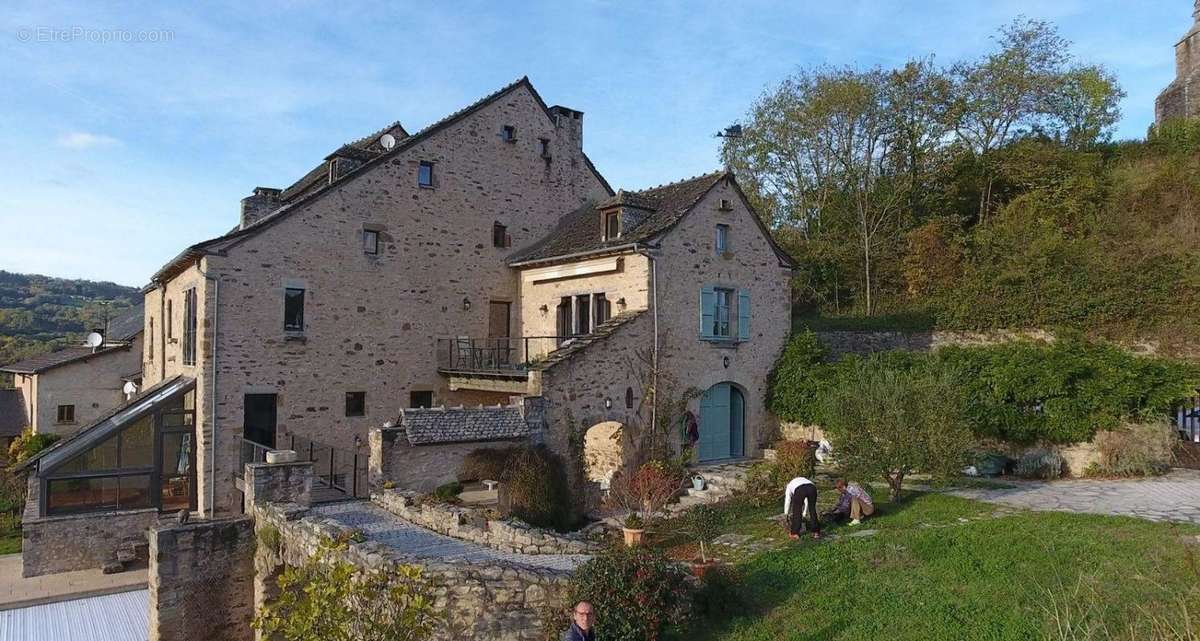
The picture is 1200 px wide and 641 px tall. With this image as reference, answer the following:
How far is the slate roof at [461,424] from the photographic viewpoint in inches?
600

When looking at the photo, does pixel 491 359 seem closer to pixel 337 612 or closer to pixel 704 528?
pixel 704 528

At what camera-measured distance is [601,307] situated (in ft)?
65.6

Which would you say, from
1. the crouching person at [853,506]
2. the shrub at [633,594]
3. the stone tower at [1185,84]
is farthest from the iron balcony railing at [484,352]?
the stone tower at [1185,84]

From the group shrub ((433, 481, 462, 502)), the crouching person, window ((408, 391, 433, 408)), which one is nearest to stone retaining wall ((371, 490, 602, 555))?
shrub ((433, 481, 462, 502))

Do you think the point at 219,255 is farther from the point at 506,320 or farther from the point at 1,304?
the point at 1,304

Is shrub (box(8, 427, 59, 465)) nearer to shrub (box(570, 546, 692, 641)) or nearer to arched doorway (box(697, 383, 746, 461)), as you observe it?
arched doorway (box(697, 383, 746, 461))

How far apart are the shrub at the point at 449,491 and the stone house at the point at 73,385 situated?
20151mm

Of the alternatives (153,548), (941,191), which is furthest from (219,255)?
(941,191)

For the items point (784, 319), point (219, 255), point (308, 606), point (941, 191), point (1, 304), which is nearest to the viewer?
point (308, 606)

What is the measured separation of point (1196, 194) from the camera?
23062mm

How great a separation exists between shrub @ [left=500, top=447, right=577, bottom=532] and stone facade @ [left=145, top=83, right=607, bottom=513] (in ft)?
20.1

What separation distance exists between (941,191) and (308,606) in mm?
29947

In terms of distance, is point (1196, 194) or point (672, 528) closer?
point (672, 528)

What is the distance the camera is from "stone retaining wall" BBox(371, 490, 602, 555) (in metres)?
11.7
